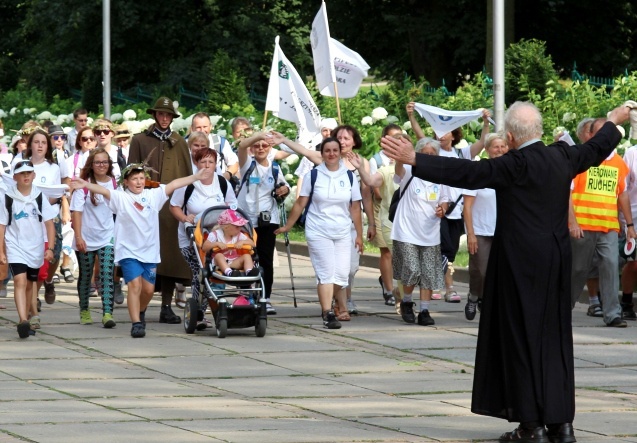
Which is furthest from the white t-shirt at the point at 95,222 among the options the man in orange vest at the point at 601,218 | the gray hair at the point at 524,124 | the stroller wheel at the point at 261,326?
the gray hair at the point at 524,124

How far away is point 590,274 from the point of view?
49.1 feet

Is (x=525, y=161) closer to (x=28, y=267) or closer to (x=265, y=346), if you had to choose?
(x=265, y=346)

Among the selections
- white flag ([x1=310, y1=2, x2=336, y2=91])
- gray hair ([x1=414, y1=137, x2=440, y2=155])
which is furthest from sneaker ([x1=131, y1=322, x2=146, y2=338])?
white flag ([x1=310, y1=2, x2=336, y2=91])

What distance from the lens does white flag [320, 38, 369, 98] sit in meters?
17.8

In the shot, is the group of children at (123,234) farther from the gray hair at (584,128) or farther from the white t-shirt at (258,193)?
the gray hair at (584,128)

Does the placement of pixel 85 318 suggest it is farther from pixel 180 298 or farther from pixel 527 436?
pixel 527 436

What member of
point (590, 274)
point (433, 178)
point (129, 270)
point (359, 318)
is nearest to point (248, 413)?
point (433, 178)

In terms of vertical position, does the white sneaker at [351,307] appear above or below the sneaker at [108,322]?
above

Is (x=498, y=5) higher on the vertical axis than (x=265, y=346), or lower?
higher

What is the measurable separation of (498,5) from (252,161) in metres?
4.48

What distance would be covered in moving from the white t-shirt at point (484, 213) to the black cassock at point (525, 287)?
222 inches

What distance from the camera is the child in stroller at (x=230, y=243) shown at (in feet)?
44.2

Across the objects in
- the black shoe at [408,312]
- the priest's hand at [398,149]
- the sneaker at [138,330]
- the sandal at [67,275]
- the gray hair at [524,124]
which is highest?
the gray hair at [524,124]

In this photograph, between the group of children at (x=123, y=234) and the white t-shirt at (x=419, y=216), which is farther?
the white t-shirt at (x=419, y=216)
